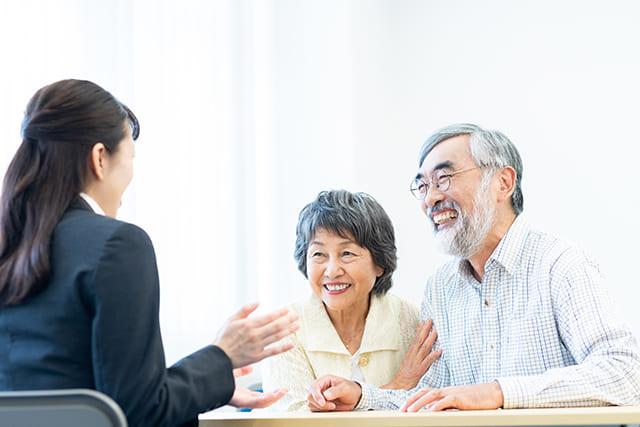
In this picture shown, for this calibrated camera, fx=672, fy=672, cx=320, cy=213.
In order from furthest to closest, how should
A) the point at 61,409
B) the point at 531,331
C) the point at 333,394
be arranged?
the point at 531,331, the point at 333,394, the point at 61,409

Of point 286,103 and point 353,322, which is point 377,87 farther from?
point 353,322

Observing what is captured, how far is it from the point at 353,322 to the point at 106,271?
1.39m

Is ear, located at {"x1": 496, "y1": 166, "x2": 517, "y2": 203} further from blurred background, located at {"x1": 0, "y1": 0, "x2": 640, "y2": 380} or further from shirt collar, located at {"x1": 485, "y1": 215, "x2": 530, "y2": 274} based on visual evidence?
blurred background, located at {"x1": 0, "y1": 0, "x2": 640, "y2": 380}

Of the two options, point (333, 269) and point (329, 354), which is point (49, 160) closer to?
point (333, 269)

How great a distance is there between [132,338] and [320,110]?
2.66 metres

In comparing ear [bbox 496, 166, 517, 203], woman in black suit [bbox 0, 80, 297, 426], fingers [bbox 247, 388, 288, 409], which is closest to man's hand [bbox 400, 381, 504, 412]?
fingers [bbox 247, 388, 288, 409]

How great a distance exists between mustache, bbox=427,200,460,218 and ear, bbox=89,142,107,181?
4.15 ft

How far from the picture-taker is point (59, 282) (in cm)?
122

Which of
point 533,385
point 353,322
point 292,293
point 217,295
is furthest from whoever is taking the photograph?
point 292,293

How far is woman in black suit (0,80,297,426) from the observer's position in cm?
120

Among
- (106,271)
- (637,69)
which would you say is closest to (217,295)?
(106,271)

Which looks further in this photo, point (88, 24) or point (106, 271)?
point (88, 24)

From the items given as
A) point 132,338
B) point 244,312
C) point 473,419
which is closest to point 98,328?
point 132,338

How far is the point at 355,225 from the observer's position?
7.75 feet
